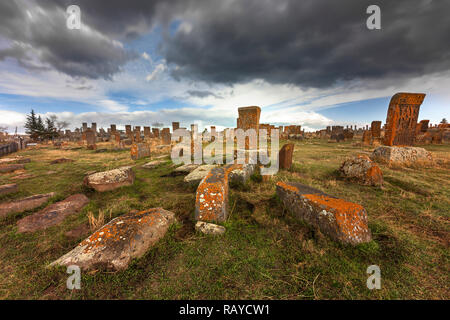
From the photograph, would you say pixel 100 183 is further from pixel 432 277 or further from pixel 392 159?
pixel 392 159

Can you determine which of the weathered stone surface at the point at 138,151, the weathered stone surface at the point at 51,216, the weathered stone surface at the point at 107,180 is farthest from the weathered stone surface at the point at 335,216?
the weathered stone surface at the point at 138,151

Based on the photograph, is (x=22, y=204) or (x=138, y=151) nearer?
(x=22, y=204)

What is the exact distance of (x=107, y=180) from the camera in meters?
4.28

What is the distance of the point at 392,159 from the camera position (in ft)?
21.4

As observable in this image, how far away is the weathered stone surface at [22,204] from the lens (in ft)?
9.96

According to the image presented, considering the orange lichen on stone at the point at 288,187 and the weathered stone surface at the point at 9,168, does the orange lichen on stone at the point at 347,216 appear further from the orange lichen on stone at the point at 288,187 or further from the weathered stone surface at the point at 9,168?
the weathered stone surface at the point at 9,168

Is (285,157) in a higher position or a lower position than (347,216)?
higher

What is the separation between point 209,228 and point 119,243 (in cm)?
119

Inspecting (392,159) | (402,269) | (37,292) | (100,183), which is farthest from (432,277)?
(392,159)

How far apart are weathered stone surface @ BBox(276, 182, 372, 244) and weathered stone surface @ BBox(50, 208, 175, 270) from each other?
7.39 ft

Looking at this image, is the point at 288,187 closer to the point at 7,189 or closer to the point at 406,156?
the point at 7,189

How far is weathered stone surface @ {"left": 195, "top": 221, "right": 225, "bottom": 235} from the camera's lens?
2455 millimetres

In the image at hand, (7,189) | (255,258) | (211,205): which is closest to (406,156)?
(255,258)
